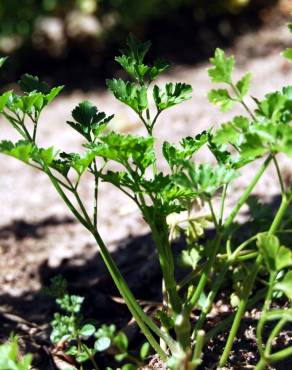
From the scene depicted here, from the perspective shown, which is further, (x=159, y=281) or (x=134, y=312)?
(x=159, y=281)

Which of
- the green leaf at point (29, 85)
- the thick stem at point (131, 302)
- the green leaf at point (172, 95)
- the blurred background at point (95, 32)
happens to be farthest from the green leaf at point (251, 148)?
the blurred background at point (95, 32)

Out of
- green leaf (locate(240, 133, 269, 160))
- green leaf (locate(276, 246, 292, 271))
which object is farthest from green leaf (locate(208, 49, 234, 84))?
green leaf (locate(276, 246, 292, 271))

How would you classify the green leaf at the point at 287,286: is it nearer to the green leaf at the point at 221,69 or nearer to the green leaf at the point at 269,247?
the green leaf at the point at 269,247

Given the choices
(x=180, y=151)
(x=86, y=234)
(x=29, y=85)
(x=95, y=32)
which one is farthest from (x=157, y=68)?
(x=95, y=32)

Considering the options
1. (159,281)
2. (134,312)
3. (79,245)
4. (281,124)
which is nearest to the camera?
(281,124)

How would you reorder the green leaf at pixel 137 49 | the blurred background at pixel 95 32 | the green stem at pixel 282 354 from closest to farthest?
the green stem at pixel 282 354, the green leaf at pixel 137 49, the blurred background at pixel 95 32

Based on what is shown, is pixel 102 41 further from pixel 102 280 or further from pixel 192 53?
pixel 102 280

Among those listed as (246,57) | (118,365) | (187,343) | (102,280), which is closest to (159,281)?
(102,280)
